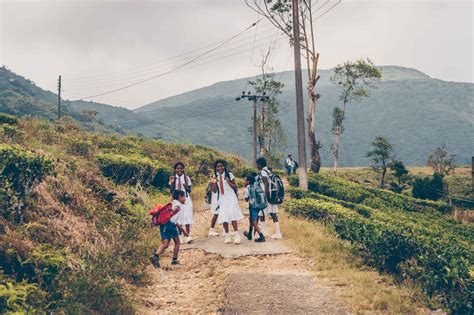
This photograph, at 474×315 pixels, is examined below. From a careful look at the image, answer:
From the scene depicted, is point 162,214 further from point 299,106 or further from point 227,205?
point 299,106

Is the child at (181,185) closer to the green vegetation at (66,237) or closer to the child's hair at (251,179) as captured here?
the green vegetation at (66,237)

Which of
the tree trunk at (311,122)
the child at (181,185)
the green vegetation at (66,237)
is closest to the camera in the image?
the green vegetation at (66,237)

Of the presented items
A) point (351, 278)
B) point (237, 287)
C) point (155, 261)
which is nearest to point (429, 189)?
point (351, 278)

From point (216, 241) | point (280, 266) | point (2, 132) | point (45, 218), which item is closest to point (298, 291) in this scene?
point (280, 266)

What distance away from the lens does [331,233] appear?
9945 mm

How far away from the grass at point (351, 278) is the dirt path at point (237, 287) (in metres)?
0.24

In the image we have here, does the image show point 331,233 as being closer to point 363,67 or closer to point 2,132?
point 2,132

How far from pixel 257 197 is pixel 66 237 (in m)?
4.14

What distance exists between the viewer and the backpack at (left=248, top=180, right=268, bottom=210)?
9.13m

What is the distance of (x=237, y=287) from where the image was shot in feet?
21.1

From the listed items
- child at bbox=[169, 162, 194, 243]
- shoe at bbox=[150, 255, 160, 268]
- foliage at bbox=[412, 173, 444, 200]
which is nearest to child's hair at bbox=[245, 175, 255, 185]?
child at bbox=[169, 162, 194, 243]

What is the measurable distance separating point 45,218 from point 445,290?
691 cm

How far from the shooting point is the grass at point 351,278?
5641 mm

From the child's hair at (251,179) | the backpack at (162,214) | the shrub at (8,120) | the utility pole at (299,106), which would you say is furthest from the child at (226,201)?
the shrub at (8,120)
